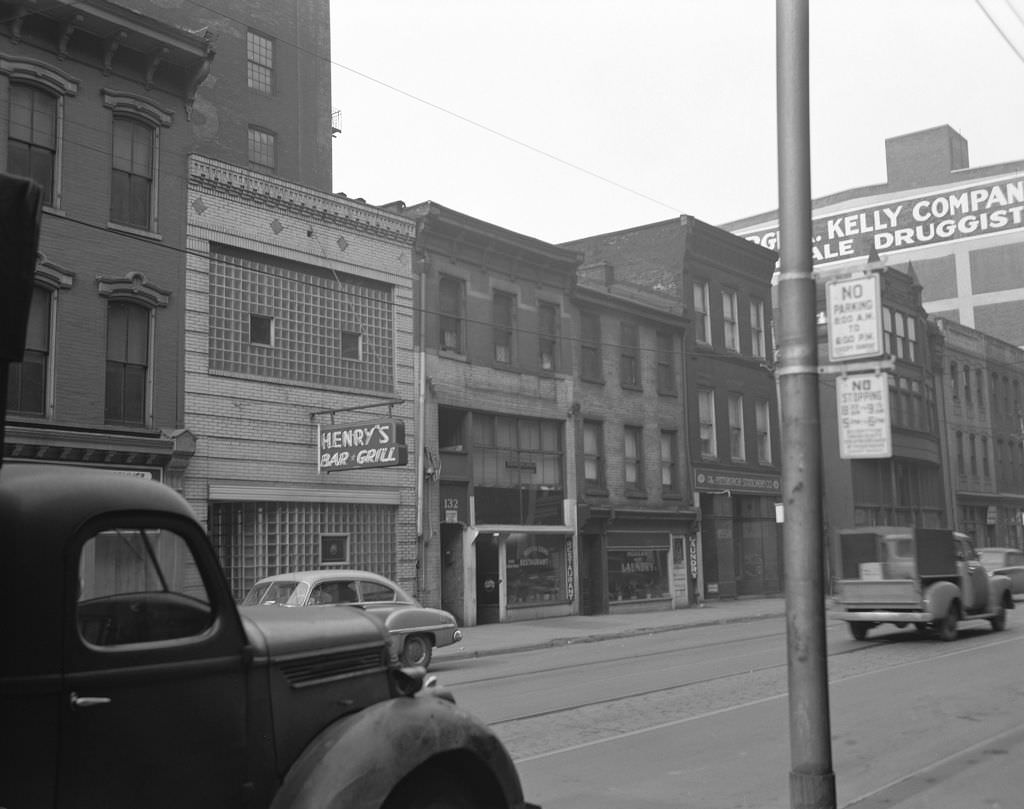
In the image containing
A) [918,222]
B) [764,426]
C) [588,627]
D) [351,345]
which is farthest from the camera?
[918,222]

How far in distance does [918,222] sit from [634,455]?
48.0 metres

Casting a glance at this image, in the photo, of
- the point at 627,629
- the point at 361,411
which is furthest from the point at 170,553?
the point at 627,629

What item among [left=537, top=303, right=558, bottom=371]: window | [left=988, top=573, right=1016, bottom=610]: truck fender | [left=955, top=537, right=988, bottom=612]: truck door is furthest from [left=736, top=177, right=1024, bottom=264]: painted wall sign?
[left=955, top=537, right=988, bottom=612]: truck door

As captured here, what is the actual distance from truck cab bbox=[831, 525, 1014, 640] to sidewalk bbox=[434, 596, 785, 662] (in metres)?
6.03

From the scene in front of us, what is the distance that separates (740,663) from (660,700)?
447 cm

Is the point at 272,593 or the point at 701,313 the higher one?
the point at 701,313

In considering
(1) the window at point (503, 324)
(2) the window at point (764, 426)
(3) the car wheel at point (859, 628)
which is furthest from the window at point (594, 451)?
(3) the car wheel at point (859, 628)

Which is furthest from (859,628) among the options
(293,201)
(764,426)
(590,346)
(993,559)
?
(764,426)

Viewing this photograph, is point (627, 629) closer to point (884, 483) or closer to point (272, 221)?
point (272, 221)

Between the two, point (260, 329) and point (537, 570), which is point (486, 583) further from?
point (260, 329)

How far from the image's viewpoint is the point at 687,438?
3712 centimetres

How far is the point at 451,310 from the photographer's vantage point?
95.4ft

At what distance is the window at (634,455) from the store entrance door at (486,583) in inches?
279

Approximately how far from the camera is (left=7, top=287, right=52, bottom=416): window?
19.5 meters
